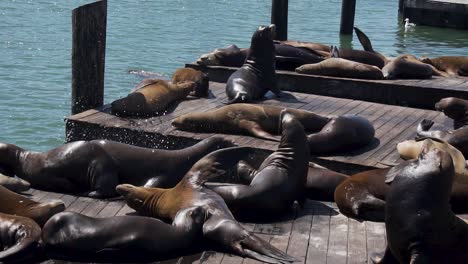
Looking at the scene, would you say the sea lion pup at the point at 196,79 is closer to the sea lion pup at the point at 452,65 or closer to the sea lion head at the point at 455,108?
the sea lion head at the point at 455,108

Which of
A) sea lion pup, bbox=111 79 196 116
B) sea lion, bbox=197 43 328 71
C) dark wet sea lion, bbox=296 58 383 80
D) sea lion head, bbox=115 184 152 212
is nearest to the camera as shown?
sea lion head, bbox=115 184 152 212

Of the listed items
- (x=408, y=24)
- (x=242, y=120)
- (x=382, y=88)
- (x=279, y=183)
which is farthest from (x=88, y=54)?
(x=408, y=24)

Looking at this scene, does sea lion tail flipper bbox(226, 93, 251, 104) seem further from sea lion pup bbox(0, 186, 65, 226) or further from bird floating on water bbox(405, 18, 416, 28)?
bird floating on water bbox(405, 18, 416, 28)

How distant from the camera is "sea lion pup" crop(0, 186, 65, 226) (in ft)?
17.1

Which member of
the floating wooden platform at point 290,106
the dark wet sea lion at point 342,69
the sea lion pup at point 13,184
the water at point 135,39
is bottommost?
the water at point 135,39

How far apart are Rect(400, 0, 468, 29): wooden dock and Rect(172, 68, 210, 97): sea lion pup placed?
1455 cm

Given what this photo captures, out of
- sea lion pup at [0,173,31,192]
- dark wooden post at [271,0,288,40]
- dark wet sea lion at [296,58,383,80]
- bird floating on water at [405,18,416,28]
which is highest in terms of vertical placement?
dark wooden post at [271,0,288,40]

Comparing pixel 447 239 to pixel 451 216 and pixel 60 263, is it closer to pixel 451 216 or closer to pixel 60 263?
pixel 451 216

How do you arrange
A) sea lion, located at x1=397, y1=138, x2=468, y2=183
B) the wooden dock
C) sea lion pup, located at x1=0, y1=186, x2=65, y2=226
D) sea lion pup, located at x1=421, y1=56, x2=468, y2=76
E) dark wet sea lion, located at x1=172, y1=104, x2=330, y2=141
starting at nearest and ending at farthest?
sea lion pup, located at x1=0, y1=186, x2=65, y2=226
sea lion, located at x1=397, y1=138, x2=468, y2=183
dark wet sea lion, located at x1=172, y1=104, x2=330, y2=141
sea lion pup, located at x1=421, y1=56, x2=468, y2=76
the wooden dock

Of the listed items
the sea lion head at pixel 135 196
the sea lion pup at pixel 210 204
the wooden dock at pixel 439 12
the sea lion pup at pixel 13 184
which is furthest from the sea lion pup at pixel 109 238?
the wooden dock at pixel 439 12

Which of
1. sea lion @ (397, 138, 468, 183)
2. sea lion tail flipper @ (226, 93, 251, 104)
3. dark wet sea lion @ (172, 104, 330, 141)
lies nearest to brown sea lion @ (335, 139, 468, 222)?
sea lion @ (397, 138, 468, 183)

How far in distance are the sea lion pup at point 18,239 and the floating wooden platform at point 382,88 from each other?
575cm

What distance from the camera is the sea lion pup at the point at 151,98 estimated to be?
324 inches

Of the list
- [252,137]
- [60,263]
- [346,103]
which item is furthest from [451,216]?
[346,103]
